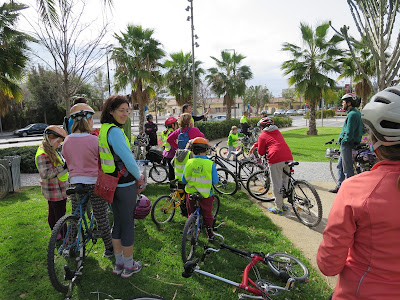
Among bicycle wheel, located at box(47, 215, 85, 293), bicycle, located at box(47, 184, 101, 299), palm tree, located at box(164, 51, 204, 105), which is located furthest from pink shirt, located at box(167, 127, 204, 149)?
palm tree, located at box(164, 51, 204, 105)

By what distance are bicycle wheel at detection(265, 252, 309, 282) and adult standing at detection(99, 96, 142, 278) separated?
169cm

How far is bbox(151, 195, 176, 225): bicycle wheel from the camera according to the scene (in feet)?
15.7

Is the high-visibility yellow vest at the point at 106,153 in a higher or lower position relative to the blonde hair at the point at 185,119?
lower

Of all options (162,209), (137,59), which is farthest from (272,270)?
(137,59)

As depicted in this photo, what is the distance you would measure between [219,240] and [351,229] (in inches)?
125

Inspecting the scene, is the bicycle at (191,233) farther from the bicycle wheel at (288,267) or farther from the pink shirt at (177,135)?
the pink shirt at (177,135)

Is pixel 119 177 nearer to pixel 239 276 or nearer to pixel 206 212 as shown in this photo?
pixel 206 212

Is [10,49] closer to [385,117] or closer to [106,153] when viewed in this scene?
[106,153]

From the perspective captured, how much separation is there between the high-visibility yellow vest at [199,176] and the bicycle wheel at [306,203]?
6.50ft

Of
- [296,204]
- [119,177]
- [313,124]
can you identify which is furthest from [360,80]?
[119,177]

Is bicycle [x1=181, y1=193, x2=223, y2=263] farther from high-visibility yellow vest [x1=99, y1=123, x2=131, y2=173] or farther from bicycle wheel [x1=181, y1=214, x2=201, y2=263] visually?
high-visibility yellow vest [x1=99, y1=123, x2=131, y2=173]

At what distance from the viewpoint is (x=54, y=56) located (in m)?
8.05

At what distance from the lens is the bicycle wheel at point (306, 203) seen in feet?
15.3

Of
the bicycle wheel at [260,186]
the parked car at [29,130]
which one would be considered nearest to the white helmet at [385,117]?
the bicycle wheel at [260,186]
